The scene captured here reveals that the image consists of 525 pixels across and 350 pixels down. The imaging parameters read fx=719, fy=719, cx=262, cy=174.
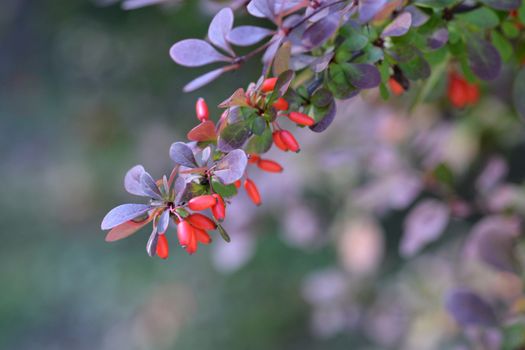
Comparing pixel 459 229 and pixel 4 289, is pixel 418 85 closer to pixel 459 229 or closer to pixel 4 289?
pixel 459 229

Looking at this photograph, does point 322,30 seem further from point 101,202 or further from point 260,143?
point 101,202

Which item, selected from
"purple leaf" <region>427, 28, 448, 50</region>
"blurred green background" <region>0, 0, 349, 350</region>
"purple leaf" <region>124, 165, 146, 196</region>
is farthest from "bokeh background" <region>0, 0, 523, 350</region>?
"purple leaf" <region>124, 165, 146, 196</region>

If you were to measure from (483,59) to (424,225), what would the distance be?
1.38ft

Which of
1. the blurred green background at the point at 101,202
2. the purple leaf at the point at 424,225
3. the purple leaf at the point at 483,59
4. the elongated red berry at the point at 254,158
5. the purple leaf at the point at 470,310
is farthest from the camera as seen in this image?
the blurred green background at the point at 101,202

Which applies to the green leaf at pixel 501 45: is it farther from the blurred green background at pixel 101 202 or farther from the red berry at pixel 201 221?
the blurred green background at pixel 101 202

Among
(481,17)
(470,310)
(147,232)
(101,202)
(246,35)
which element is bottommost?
(101,202)

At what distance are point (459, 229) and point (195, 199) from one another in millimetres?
2182

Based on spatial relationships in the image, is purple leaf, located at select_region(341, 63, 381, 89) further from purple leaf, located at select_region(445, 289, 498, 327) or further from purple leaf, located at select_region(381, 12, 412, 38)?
purple leaf, located at select_region(445, 289, 498, 327)

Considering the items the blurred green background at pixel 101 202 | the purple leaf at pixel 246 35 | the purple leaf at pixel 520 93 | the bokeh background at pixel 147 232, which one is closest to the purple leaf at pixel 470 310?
the bokeh background at pixel 147 232

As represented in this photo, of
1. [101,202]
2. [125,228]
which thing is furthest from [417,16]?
[101,202]

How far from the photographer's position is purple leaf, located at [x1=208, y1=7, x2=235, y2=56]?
2.47ft

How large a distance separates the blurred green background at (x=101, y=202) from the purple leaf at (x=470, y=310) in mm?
1530

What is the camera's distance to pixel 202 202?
626 millimetres

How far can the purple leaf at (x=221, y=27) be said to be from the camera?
753mm
